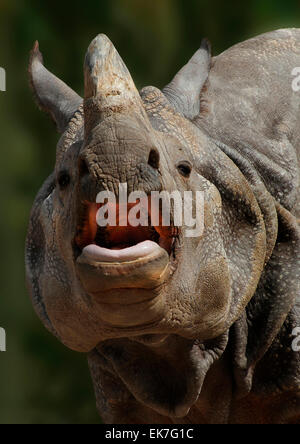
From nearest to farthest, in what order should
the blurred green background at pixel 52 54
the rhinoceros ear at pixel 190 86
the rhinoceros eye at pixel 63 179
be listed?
the rhinoceros eye at pixel 63 179
the rhinoceros ear at pixel 190 86
the blurred green background at pixel 52 54

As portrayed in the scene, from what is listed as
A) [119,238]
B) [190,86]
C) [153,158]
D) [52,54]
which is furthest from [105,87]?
[52,54]

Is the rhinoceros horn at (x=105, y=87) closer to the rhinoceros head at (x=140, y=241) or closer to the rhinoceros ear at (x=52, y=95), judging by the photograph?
the rhinoceros head at (x=140, y=241)

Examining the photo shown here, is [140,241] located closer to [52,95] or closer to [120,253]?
[120,253]

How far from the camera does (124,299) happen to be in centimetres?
216

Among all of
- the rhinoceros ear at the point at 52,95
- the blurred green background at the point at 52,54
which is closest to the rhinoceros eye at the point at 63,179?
the rhinoceros ear at the point at 52,95

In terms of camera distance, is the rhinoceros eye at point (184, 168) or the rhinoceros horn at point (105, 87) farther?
the rhinoceros eye at point (184, 168)

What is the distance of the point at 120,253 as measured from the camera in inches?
82.5

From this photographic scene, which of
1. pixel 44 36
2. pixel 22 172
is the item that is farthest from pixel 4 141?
pixel 44 36

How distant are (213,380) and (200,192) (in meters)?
0.56

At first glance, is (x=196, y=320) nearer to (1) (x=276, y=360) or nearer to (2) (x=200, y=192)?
(2) (x=200, y=192)

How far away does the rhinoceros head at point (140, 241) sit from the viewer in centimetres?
212

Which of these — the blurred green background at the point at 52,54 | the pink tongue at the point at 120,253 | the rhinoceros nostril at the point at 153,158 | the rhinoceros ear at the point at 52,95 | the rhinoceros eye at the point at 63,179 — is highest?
the rhinoceros nostril at the point at 153,158

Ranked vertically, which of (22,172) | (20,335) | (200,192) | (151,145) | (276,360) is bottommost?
(20,335)

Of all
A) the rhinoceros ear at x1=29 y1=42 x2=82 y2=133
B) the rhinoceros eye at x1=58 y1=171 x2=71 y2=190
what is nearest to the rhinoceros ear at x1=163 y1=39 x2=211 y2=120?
the rhinoceros ear at x1=29 y1=42 x2=82 y2=133
